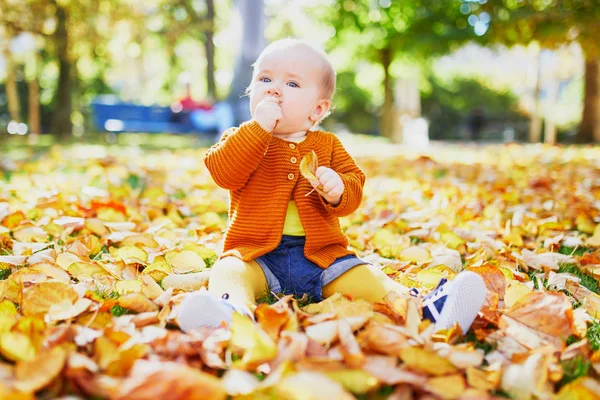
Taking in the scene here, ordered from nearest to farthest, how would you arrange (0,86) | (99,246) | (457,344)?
1. (457,344)
2. (99,246)
3. (0,86)

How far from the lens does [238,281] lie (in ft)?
6.05

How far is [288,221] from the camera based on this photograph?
6.86 feet

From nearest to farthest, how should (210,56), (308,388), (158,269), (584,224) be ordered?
(308,388) → (158,269) → (584,224) → (210,56)

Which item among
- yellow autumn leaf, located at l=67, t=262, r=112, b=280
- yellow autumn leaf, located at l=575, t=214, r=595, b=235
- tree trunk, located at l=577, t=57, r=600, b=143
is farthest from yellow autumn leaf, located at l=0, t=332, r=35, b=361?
tree trunk, located at l=577, t=57, r=600, b=143

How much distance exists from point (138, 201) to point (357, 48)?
12.9 m

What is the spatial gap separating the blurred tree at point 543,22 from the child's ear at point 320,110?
26.9ft

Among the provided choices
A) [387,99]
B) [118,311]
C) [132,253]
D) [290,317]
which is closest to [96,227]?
[132,253]

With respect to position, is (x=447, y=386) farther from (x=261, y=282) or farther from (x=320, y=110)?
(x=320, y=110)

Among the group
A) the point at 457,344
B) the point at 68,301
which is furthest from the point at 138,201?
the point at 457,344

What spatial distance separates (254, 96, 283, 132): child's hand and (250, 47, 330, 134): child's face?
0.07 meters

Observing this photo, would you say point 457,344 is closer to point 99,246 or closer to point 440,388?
point 440,388

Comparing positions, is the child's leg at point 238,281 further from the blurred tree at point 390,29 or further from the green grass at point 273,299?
the blurred tree at point 390,29

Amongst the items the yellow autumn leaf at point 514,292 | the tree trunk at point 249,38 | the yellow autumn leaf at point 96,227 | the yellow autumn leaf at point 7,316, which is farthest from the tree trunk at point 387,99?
the yellow autumn leaf at point 7,316

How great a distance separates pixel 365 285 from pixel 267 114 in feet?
2.15
